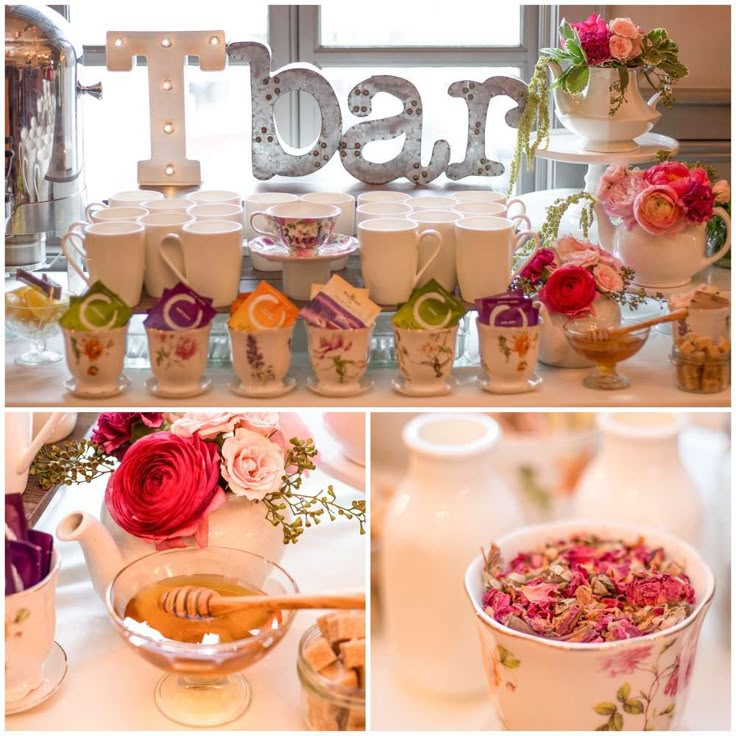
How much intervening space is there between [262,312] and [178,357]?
0.11 meters

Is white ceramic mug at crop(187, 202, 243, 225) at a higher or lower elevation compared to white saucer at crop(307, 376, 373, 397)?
higher

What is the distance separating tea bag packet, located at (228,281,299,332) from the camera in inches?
51.3

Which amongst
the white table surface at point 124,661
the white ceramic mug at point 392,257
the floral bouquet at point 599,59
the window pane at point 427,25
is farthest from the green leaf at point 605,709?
the window pane at point 427,25

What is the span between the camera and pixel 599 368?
1.37 metres

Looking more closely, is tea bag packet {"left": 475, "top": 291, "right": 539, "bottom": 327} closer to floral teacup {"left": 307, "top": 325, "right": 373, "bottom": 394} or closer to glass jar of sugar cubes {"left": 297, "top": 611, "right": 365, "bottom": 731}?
floral teacup {"left": 307, "top": 325, "right": 373, "bottom": 394}

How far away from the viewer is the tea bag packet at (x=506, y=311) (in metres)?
1.32

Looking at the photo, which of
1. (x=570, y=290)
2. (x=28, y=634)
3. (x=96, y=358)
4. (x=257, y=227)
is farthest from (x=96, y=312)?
(x=570, y=290)

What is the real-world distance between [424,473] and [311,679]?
0.27m

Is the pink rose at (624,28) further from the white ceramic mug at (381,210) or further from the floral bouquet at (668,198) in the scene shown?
the white ceramic mug at (381,210)

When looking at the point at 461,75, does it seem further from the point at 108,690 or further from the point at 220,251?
the point at 108,690

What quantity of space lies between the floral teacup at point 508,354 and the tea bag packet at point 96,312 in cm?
44

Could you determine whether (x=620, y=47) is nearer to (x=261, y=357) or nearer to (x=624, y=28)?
(x=624, y=28)

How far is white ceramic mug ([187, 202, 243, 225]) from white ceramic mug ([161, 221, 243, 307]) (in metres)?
0.05

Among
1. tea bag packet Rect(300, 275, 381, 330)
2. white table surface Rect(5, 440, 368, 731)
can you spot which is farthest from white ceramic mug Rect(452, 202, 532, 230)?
white table surface Rect(5, 440, 368, 731)
